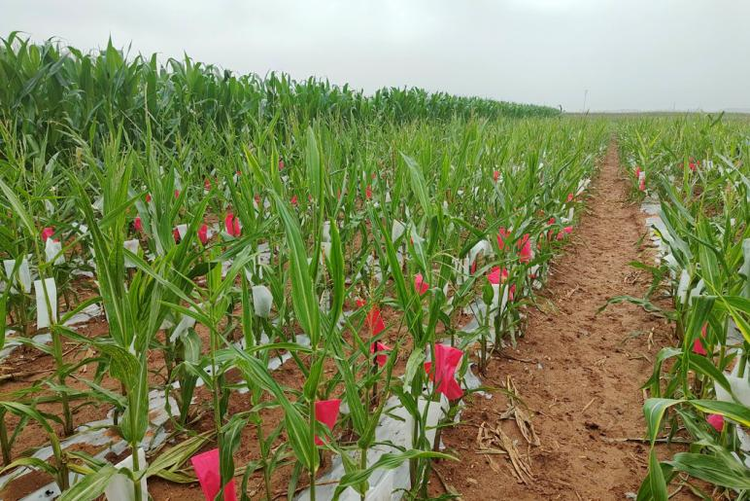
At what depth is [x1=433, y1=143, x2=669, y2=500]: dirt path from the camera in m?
1.02

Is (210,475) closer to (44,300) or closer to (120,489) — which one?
(120,489)

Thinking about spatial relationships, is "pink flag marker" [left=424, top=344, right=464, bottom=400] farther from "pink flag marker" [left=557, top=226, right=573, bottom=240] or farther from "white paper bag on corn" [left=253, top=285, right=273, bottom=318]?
"pink flag marker" [left=557, top=226, right=573, bottom=240]

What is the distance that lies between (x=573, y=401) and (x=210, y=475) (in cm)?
104

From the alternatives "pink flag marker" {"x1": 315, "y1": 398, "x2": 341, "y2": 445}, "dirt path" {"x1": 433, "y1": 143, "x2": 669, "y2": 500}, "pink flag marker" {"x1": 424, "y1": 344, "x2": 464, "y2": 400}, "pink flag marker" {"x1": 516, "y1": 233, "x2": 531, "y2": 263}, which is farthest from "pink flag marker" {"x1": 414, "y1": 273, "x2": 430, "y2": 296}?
"pink flag marker" {"x1": 516, "y1": 233, "x2": 531, "y2": 263}

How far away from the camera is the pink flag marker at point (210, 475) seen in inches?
27.5

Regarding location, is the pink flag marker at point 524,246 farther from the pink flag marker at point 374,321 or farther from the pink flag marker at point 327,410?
the pink flag marker at point 327,410

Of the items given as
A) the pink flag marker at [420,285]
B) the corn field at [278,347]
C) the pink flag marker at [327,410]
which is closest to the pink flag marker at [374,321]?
the corn field at [278,347]

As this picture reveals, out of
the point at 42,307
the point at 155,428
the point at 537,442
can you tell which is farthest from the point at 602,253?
the point at 42,307

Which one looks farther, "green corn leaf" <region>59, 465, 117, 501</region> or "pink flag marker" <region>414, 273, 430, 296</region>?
"pink flag marker" <region>414, 273, 430, 296</region>

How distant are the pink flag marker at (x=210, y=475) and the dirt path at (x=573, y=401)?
0.46m

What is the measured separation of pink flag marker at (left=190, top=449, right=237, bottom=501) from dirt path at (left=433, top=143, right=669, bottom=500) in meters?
0.46

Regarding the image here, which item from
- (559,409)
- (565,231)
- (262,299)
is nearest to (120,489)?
(262,299)

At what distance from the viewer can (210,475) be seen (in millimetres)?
707

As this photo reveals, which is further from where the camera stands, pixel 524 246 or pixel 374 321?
pixel 524 246
